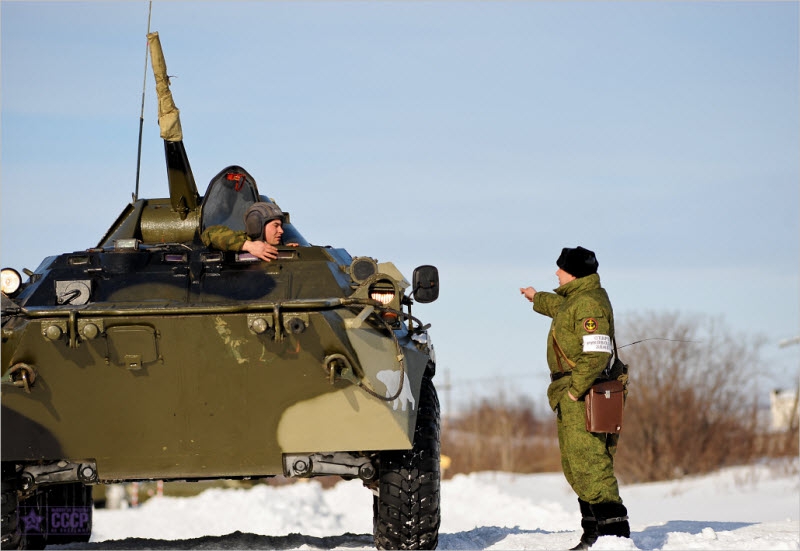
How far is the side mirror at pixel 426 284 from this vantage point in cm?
988

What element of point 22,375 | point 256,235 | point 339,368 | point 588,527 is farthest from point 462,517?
point 22,375

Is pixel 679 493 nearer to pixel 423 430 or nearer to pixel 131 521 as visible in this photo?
pixel 131 521

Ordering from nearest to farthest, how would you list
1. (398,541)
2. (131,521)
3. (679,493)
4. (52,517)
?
1. (398,541)
2. (52,517)
3. (131,521)
4. (679,493)

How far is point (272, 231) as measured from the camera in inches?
420

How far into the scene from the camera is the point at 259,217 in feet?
35.1

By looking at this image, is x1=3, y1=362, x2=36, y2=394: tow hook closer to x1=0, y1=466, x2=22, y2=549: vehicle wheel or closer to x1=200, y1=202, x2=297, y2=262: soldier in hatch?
x1=0, y1=466, x2=22, y2=549: vehicle wheel

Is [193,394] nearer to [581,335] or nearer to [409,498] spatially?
[409,498]

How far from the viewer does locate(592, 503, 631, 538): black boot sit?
9.34m

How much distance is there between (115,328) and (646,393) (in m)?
22.1

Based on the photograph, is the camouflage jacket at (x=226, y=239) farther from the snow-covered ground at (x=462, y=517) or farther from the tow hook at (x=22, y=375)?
the snow-covered ground at (x=462, y=517)

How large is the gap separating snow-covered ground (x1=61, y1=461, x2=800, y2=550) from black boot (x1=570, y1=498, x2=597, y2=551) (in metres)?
0.27

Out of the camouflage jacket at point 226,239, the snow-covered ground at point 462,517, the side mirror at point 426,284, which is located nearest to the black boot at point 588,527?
the snow-covered ground at point 462,517

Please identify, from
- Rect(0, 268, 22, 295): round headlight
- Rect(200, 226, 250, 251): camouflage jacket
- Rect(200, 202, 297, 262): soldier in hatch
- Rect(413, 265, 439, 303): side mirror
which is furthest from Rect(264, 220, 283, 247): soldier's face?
Rect(0, 268, 22, 295): round headlight

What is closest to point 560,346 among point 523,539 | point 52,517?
point 523,539
